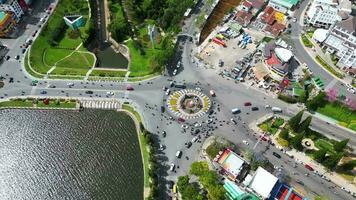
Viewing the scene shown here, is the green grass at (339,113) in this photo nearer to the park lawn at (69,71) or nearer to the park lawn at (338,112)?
the park lawn at (338,112)

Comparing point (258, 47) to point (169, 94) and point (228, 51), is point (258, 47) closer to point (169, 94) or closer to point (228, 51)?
point (228, 51)

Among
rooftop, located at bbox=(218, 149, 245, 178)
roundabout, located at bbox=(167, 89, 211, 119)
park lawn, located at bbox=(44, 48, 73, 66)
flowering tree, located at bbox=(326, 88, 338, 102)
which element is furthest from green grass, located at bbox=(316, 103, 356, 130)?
park lawn, located at bbox=(44, 48, 73, 66)

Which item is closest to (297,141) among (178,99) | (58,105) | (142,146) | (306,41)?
(178,99)

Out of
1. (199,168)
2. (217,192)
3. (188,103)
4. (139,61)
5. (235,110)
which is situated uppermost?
(139,61)

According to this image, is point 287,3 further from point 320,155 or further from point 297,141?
point 320,155

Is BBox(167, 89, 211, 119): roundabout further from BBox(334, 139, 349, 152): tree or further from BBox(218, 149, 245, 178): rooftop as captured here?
BBox(334, 139, 349, 152): tree
